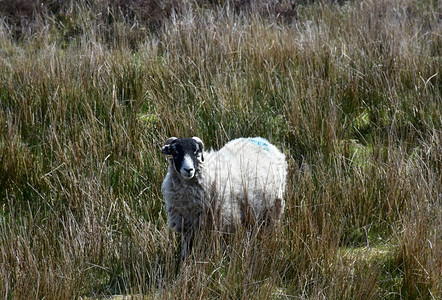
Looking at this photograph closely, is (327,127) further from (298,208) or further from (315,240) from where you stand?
(315,240)

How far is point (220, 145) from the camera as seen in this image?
15.9ft

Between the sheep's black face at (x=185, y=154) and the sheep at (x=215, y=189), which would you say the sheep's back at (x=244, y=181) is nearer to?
the sheep at (x=215, y=189)

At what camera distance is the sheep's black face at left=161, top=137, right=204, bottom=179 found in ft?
11.3

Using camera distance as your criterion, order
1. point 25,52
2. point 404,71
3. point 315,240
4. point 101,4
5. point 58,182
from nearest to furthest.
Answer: point 315,240
point 58,182
point 404,71
point 25,52
point 101,4

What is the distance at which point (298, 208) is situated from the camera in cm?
385

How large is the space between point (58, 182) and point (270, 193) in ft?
5.21

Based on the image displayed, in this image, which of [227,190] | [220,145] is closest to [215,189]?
Answer: [227,190]

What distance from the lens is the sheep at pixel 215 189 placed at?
3566 mm

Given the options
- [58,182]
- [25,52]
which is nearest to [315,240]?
[58,182]

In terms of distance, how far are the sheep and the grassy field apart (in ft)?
0.46

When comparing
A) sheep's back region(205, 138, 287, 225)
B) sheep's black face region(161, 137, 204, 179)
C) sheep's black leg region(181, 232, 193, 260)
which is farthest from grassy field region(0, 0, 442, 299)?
sheep's black face region(161, 137, 204, 179)

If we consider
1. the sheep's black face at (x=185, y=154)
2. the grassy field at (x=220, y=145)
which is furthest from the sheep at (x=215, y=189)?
the grassy field at (x=220, y=145)

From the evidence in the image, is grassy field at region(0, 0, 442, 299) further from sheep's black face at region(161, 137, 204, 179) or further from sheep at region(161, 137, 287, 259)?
sheep's black face at region(161, 137, 204, 179)

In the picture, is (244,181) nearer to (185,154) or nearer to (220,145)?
(185,154)
